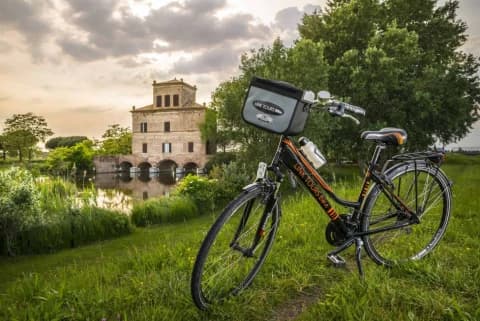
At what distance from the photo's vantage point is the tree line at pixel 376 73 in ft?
50.1

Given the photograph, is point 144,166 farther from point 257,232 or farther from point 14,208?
point 257,232

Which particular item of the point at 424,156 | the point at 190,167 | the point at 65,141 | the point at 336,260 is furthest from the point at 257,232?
the point at 65,141

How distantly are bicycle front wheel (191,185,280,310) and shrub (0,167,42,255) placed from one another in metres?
6.68

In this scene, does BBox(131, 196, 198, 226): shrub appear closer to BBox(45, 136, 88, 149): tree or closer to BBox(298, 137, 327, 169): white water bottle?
BBox(298, 137, 327, 169): white water bottle

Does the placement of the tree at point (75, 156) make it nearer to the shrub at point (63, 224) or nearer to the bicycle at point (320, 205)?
the shrub at point (63, 224)

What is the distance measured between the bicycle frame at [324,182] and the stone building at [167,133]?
39981 mm

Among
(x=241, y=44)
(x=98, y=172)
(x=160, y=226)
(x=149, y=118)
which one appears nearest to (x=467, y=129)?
(x=241, y=44)

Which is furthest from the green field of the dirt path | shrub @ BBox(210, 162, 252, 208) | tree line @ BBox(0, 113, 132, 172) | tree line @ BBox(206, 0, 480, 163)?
tree line @ BBox(0, 113, 132, 172)

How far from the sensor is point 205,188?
1366cm

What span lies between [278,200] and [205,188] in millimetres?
11343

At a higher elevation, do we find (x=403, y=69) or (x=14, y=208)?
(x=403, y=69)

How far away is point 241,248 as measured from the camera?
249 centimetres

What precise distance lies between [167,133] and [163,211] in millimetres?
34239

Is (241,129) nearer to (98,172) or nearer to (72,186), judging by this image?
(72,186)
